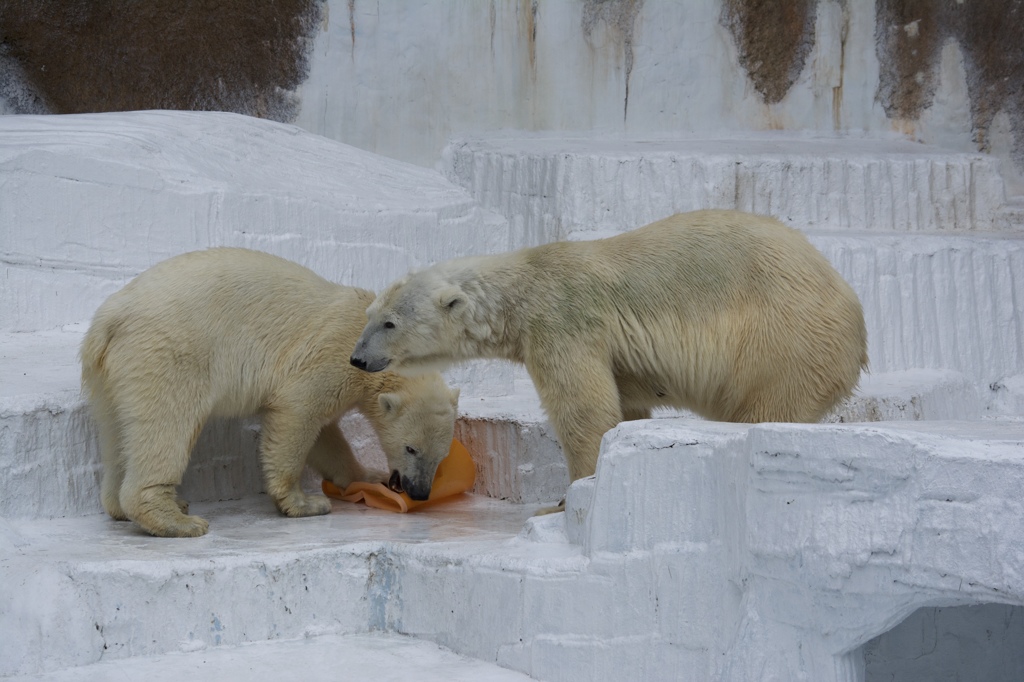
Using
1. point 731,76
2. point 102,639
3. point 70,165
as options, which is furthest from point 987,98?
point 102,639

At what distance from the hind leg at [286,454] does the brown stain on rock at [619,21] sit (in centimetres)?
432

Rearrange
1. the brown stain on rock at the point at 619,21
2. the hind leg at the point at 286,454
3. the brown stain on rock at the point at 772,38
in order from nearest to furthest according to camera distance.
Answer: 1. the hind leg at the point at 286,454
2. the brown stain on rock at the point at 772,38
3. the brown stain on rock at the point at 619,21

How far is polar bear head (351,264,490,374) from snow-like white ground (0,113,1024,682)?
650mm

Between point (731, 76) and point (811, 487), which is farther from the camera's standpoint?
point (731, 76)

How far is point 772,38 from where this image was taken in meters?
8.05

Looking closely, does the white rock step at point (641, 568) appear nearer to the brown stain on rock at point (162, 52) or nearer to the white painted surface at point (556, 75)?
the brown stain on rock at point (162, 52)

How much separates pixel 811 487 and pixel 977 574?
432 millimetres

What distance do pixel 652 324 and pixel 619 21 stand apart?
4498 mm

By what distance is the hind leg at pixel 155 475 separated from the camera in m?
4.18

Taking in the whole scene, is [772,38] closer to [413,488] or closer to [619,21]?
[619,21]

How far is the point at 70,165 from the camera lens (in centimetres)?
573

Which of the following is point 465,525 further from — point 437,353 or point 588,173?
point 588,173

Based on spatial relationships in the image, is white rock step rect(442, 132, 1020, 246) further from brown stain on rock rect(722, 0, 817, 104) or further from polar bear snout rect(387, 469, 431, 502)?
polar bear snout rect(387, 469, 431, 502)

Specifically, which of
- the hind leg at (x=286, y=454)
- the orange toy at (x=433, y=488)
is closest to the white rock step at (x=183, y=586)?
the hind leg at (x=286, y=454)
